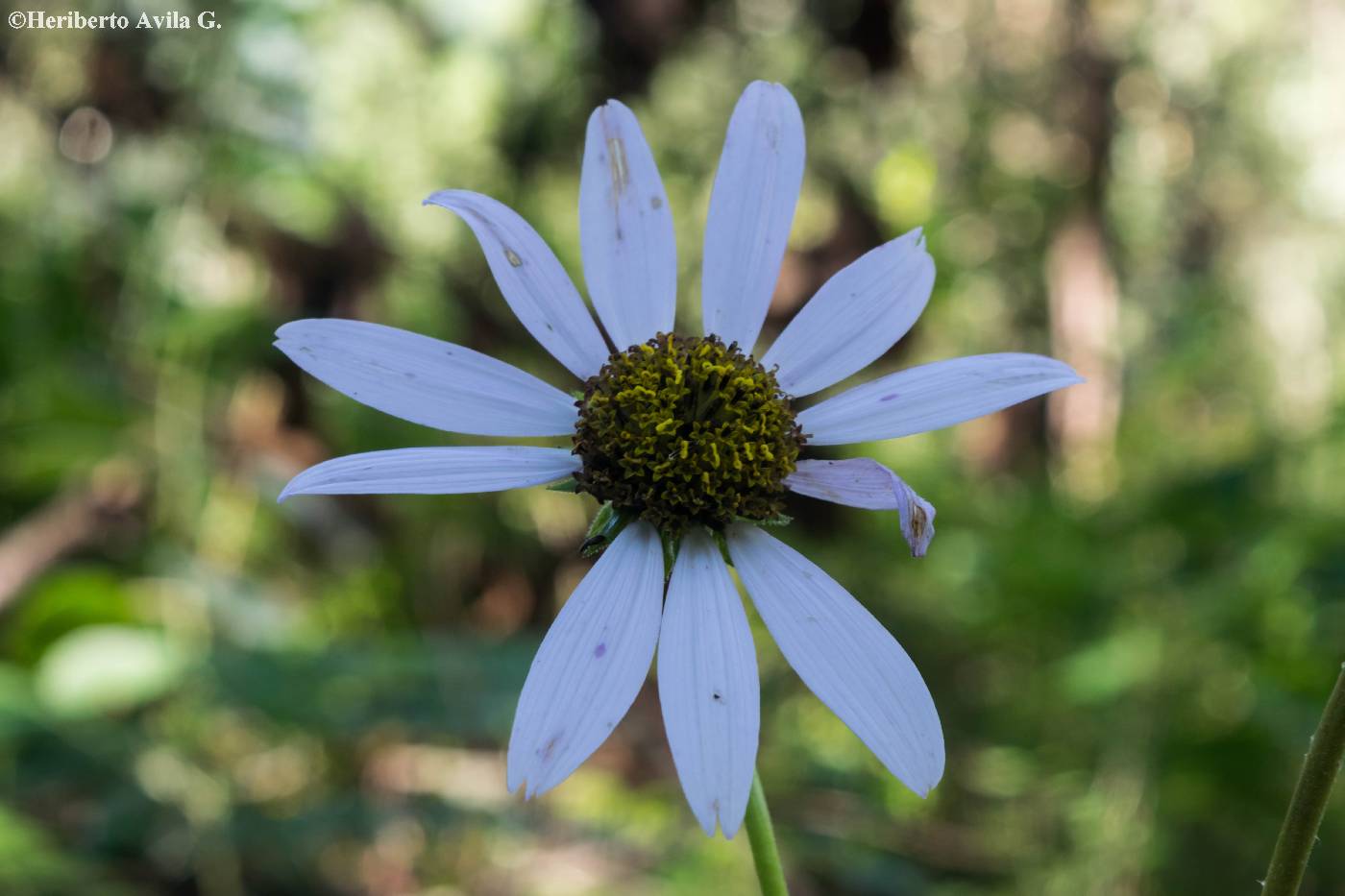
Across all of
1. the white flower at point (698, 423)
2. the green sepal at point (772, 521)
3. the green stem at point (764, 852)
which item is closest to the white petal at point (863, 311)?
the white flower at point (698, 423)

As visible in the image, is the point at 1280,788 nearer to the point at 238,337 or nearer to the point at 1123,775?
the point at 1123,775

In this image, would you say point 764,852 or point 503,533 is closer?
point 764,852

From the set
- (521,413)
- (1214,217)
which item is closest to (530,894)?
(521,413)

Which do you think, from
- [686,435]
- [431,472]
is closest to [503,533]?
[686,435]

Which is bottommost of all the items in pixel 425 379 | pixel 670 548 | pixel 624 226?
pixel 670 548

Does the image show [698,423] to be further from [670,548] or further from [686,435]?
[670,548]

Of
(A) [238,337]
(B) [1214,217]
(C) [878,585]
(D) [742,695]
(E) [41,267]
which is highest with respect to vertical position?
(B) [1214,217]

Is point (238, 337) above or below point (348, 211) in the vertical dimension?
below
